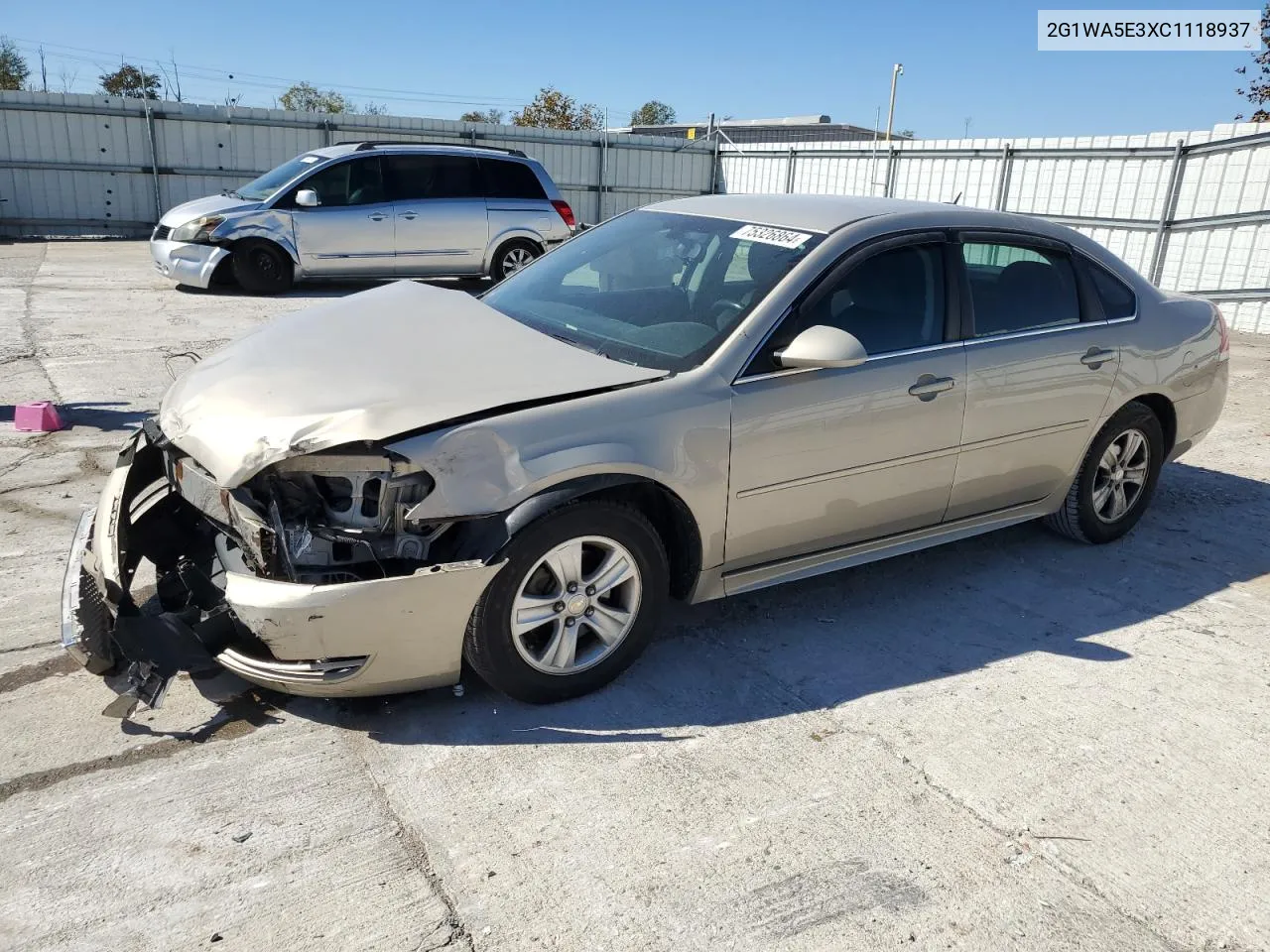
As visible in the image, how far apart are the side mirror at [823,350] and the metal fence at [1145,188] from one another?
443 inches

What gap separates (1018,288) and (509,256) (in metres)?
9.61

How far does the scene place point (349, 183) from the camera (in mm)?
12195

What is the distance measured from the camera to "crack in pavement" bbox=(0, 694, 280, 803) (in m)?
2.96

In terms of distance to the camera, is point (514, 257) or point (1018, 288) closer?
point (1018, 288)

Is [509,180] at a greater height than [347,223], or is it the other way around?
[509,180]

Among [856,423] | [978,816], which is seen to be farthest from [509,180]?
[978,816]

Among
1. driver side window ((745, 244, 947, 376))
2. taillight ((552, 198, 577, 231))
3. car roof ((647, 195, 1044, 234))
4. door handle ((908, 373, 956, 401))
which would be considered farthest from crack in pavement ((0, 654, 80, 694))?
taillight ((552, 198, 577, 231))

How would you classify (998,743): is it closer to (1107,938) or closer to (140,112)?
(1107,938)

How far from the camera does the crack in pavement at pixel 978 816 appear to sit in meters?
2.67

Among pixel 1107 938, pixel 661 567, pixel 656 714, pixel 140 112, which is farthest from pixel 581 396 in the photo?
pixel 140 112

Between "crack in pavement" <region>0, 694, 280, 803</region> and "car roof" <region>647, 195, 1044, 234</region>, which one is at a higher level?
"car roof" <region>647, 195, 1044, 234</region>

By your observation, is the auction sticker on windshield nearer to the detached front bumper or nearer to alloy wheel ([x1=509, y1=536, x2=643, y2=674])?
alloy wheel ([x1=509, y1=536, x2=643, y2=674])

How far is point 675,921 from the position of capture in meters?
2.56

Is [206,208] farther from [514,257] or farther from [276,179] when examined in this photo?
[514,257]
